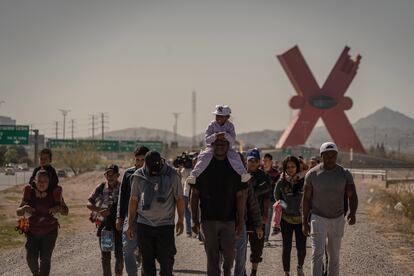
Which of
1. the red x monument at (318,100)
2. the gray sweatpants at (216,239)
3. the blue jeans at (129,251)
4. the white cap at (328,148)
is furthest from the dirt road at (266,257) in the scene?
the red x monument at (318,100)

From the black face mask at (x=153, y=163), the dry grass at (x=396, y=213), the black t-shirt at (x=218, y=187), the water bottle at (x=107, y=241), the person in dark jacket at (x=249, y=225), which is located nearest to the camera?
the black t-shirt at (x=218, y=187)

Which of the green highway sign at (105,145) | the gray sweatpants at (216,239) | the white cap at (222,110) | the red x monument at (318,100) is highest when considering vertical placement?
the red x monument at (318,100)

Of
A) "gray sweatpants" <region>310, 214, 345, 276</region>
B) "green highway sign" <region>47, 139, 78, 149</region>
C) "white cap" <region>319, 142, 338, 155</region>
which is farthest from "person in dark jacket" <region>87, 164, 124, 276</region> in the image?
"green highway sign" <region>47, 139, 78, 149</region>

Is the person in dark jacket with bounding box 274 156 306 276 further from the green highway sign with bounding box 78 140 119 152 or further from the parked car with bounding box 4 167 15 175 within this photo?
the green highway sign with bounding box 78 140 119 152

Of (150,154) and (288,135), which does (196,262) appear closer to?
(150,154)

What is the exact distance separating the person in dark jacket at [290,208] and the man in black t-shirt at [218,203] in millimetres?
2523

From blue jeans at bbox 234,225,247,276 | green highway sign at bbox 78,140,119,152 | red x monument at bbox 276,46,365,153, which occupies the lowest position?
blue jeans at bbox 234,225,247,276

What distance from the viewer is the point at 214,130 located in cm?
791

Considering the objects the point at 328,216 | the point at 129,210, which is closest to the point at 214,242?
the point at 129,210

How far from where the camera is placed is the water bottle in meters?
9.55

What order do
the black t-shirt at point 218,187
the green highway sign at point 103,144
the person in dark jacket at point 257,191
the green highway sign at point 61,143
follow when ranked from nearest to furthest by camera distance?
the black t-shirt at point 218,187 < the person in dark jacket at point 257,191 < the green highway sign at point 103,144 < the green highway sign at point 61,143

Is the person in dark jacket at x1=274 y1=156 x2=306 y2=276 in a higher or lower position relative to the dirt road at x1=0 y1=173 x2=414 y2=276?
higher

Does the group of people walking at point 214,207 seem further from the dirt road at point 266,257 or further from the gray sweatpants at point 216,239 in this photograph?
the dirt road at point 266,257

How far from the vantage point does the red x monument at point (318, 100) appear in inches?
3543
